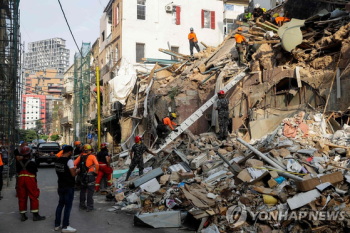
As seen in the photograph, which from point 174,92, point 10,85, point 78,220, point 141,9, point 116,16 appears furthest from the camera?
point 116,16

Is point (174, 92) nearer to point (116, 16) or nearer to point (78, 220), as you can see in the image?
point (78, 220)

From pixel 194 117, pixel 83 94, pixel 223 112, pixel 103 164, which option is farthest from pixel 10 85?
pixel 83 94

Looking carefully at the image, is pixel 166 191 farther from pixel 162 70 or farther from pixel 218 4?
pixel 218 4

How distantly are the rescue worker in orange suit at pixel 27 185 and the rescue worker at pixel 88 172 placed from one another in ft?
4.68

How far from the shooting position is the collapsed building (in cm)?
699

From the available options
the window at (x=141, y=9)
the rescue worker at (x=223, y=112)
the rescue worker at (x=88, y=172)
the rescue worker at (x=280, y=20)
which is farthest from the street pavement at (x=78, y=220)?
the window at (x=141, y=9)

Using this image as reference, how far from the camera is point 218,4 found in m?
35.0

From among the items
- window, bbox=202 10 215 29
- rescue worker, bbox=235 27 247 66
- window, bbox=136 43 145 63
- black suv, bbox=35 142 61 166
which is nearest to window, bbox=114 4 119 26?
window, bbox=136 43 145 63

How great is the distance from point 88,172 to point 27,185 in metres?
1.74

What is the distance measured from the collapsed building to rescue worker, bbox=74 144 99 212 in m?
0.95

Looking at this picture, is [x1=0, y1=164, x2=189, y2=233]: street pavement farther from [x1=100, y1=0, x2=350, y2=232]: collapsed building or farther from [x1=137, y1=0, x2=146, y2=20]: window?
[x1=137, y1=0, x2=146, y2=20]: window

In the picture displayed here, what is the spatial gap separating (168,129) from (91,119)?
23.4 meters

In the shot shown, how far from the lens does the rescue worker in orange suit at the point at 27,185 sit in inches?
314

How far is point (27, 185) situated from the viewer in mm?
7977
